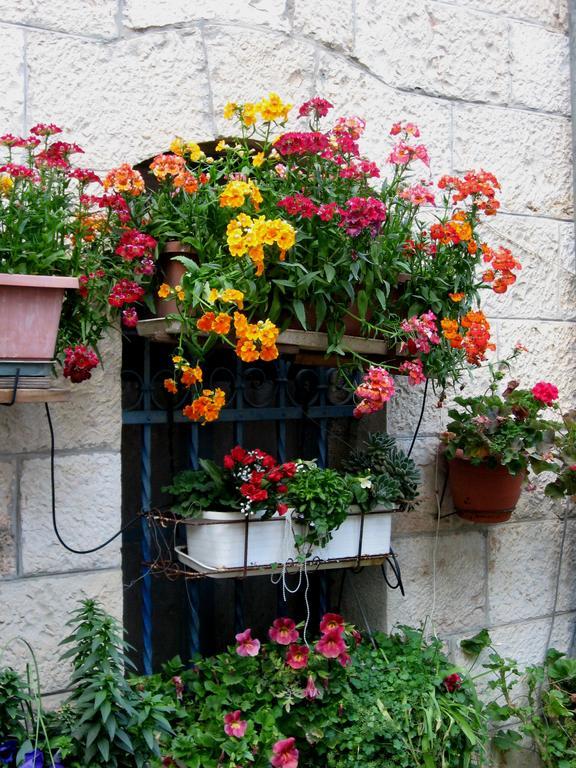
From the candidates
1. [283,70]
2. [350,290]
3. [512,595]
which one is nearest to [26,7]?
[283,70]

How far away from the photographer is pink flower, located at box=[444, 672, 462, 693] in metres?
2.66

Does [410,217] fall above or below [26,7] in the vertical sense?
below

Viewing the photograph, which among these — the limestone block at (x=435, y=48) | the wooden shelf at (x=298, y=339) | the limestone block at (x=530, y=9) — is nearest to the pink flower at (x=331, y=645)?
the wooden shelf at (x=298, y=339)

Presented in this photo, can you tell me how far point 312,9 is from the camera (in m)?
2.83

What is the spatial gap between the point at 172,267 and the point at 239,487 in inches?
24.8

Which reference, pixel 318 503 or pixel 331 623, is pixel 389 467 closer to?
pixel 318 503

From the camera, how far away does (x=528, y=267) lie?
10.5 feet

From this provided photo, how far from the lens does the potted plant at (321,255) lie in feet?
7.36

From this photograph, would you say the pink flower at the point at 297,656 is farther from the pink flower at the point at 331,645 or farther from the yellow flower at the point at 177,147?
the yellow flower at the point at 177,147

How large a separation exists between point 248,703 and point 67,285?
1.24 metres

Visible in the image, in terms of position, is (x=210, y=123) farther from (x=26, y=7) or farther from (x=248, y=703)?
(x=248, y=703)

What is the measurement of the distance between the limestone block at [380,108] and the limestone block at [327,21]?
6 centimetres

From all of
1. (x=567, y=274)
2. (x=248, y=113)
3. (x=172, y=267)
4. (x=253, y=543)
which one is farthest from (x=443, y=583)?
(x=248, y=113)

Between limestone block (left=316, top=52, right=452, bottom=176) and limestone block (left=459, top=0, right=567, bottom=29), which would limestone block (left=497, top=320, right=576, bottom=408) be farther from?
limestone block (left=459, top=0, right=567, bottom=29)
